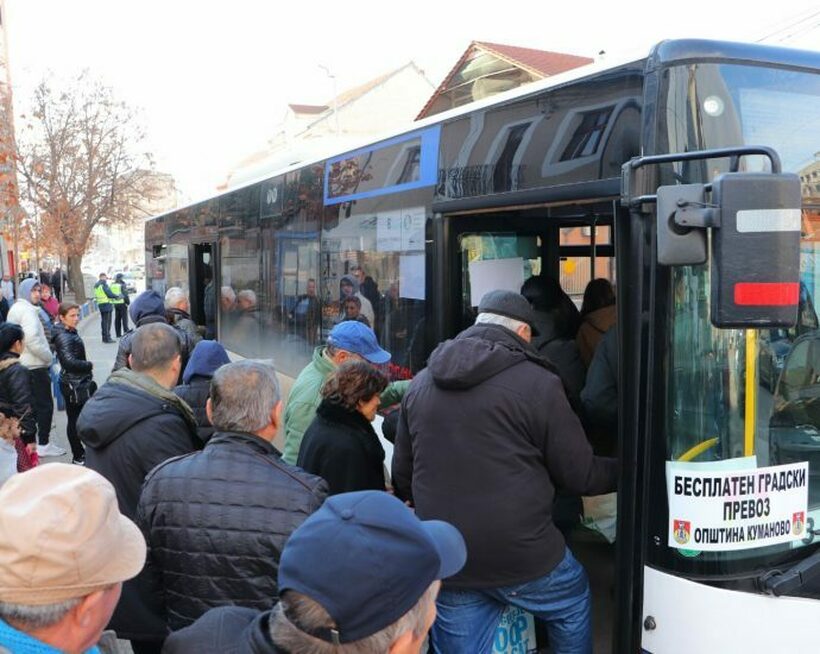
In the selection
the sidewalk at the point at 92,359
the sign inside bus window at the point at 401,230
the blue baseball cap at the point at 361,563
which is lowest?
the sidewalk at the point at 92,359

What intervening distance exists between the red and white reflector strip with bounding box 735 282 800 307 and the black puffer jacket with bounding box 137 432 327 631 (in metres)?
1.40

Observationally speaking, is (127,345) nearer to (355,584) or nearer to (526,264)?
(526,264)

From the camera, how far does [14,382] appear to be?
20.3ft

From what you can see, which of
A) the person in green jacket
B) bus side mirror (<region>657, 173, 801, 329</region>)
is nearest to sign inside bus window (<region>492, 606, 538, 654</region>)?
the person in green jacket

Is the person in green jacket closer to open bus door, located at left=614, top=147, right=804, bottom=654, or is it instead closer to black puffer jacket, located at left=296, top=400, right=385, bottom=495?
black puffer jacket, located at left=296, top=400, right=385, bottom=495

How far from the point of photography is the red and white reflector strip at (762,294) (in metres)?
2.26

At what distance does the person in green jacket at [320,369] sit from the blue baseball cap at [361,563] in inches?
98.8

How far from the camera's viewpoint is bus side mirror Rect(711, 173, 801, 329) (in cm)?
225

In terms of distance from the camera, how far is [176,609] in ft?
8.42

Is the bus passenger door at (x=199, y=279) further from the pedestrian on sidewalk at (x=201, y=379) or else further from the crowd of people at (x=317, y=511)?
the crowd of people at (x=317, y=511)

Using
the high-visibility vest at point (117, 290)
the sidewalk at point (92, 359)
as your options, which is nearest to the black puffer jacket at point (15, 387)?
the sidewalk at point (92, 359)

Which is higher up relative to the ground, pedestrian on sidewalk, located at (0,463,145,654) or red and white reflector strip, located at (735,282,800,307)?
red and white reflector strip, located at (735,282,800,307)

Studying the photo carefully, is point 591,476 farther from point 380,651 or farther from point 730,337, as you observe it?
point 380,651

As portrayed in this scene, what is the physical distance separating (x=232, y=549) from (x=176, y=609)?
0.31 metres
